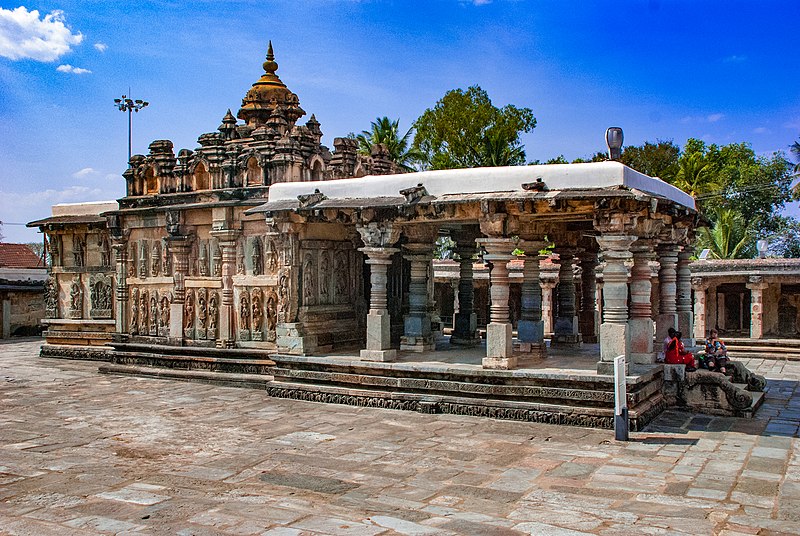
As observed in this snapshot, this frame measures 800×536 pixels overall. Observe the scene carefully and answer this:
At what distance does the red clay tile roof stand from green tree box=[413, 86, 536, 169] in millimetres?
16905

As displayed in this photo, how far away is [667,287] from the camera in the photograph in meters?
13.3

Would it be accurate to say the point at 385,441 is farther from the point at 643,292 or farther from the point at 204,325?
the point at 204,325

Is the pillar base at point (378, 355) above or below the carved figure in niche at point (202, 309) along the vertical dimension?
below

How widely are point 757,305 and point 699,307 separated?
1676 millimetres

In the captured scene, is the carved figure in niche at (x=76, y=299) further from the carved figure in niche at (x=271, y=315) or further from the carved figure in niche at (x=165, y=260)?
the carved figure in niche at (x=271, y=315)

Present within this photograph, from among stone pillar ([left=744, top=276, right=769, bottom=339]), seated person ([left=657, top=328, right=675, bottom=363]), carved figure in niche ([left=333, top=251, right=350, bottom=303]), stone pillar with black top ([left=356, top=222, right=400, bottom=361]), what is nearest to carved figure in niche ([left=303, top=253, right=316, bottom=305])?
carved figure in niche ([left=333, top=251, right=350, bottom=303])

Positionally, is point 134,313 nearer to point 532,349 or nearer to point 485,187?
point 532,349

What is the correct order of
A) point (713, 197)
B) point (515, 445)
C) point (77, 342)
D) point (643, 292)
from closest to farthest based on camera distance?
point (515, 445) → point (643, 292) → point (77, 342) → point (713, 197)

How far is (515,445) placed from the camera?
363 inches

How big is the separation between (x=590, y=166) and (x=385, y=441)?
182 inches

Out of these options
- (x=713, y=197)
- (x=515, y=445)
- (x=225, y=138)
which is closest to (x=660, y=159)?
(x=713, y=197)

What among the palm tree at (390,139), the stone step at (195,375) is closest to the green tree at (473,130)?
the palm tree at (390,139)

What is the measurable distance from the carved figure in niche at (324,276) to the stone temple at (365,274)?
5cm

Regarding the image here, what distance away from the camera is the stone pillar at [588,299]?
15523 millimetres
